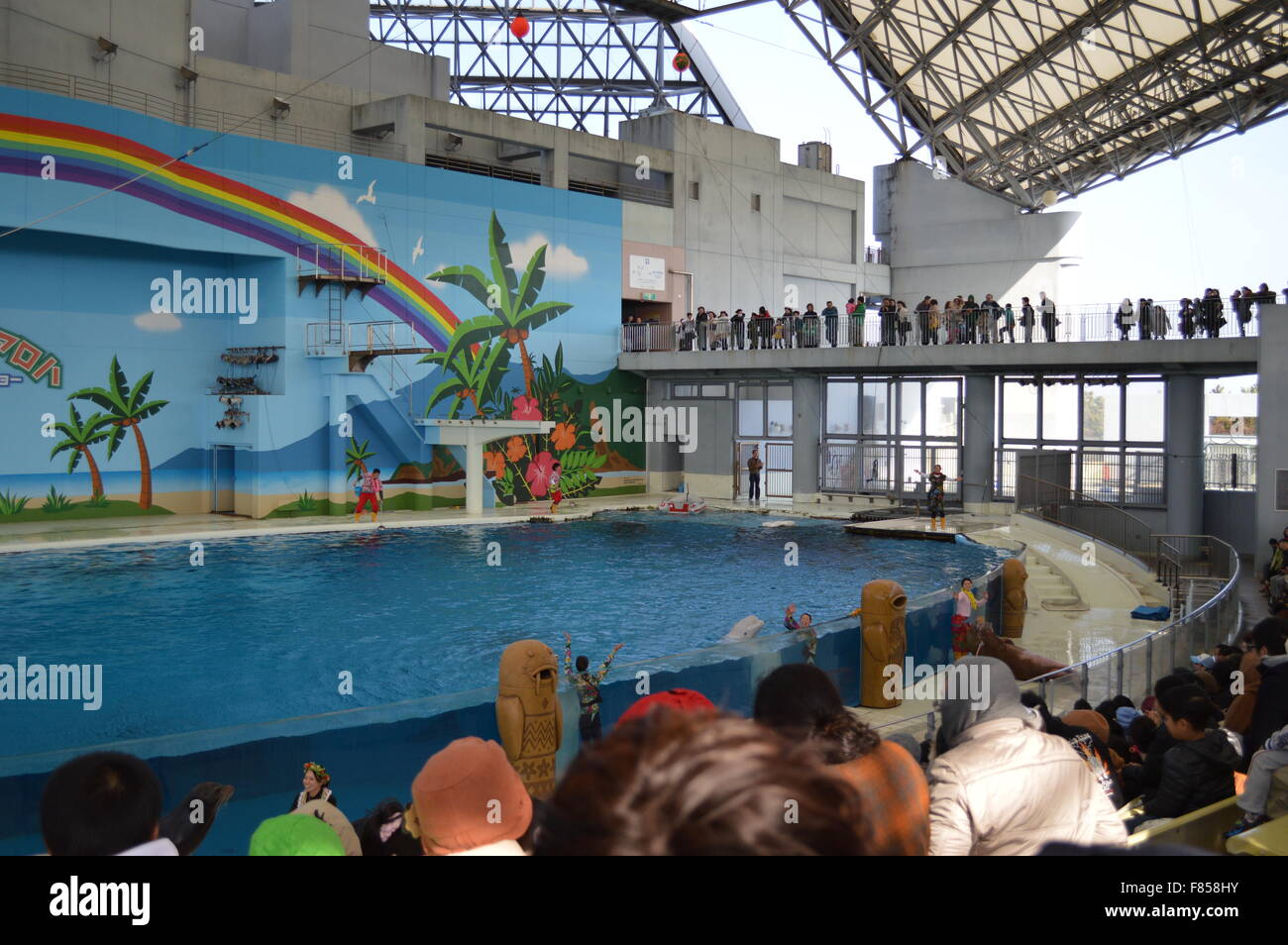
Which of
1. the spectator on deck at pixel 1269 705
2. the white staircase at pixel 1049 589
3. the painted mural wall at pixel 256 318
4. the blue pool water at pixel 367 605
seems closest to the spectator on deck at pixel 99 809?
the spectator on deck at pixel 1269 705

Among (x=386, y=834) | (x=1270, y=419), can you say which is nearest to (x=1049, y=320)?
(x=1270, y=419)

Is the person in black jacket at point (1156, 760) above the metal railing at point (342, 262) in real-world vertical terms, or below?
below

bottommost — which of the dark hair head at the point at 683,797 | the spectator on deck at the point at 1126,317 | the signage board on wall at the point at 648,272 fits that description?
the dark hair head at the point at 683,797

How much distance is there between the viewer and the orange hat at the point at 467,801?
2.79 m

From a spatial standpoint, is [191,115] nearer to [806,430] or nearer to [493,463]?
[493,463]

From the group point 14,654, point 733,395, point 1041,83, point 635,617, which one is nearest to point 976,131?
point 1041,83

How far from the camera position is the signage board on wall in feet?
116

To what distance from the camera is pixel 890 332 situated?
94.8 ft

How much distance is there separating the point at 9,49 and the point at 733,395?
829 inches

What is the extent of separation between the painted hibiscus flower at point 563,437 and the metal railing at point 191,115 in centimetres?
909

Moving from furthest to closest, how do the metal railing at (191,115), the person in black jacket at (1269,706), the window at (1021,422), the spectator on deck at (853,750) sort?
Result: the window at (1021,422) < the metal railing at (191,115) < the person in black jacket at (1269,706) < the spectator on deck at (853,750)

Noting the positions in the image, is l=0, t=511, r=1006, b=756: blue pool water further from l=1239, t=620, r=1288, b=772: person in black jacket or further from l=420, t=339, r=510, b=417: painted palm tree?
l=1239, t=620, r=1288, b=772: person in black jacket

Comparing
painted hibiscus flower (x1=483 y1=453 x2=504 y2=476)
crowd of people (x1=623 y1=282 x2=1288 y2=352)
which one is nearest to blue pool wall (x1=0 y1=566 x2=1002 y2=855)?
crowd of people (x1=623 y1=282 x2=1288 y2=352)
